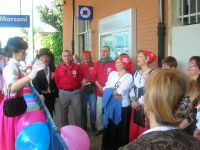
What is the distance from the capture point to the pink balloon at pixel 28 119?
3966 millimetres

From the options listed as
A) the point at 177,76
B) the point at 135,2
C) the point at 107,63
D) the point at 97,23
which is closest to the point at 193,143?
the point at 177,76

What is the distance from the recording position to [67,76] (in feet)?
22.0

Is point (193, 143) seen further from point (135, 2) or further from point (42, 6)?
point (42, 6)

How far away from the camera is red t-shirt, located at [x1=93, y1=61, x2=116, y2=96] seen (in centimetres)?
677

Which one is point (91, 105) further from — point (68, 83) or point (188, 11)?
point (188, 11)

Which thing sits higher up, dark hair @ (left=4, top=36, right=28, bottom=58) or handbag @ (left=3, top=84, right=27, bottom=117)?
dark hair @ (left=4, top=36, right=28, bottom=58)

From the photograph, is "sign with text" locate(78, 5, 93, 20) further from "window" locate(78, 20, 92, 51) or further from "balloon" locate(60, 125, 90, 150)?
"balloon" locate(60, 125, 90, 150)

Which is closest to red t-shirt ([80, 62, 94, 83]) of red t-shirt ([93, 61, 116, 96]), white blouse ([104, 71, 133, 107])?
Result: red t-shirt ([93, 61, 116, 96])

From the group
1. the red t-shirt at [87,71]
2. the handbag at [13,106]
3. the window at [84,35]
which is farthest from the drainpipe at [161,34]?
the window at [84,35]

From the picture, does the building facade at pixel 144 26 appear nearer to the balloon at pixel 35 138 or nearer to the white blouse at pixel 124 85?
the white blouse at pixel 124 85

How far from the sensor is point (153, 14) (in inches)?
273

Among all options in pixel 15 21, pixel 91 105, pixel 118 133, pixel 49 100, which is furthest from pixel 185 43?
pixel 15 21

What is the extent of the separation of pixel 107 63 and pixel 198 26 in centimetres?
200

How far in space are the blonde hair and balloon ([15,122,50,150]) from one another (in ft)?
5.54
